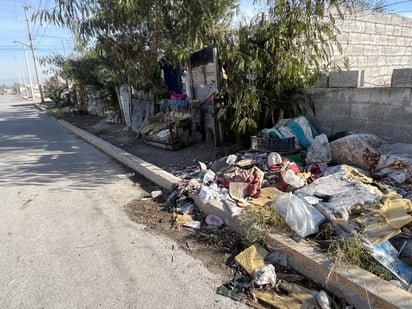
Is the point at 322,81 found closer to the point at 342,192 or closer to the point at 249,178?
the point at 249,178

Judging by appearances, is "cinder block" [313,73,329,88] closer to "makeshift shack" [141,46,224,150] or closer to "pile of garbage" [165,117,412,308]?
"pile of garbage" [165,117,412,308]

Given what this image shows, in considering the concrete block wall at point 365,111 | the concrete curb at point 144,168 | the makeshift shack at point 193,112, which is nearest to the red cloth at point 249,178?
the concrete curb at point 144,168

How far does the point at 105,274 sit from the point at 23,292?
635 mm

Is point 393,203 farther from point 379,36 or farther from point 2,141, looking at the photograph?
point 2,141

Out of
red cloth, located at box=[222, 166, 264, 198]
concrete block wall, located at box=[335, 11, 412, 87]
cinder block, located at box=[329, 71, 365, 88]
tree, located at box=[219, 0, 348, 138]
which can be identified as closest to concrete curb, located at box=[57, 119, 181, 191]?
red cloth, located at box=[222, 166, 264, 198]

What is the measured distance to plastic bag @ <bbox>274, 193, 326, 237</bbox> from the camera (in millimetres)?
2516

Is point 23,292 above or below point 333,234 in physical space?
below

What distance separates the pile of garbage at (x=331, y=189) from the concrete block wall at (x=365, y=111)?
0.23 metres

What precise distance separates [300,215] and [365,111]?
2.48m

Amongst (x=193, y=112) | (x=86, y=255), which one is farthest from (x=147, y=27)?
(x=86, y=255)

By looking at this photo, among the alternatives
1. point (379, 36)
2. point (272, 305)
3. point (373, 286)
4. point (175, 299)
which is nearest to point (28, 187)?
point (175, 299)

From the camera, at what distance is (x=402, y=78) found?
3.62 meters

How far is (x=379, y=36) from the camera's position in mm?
6582

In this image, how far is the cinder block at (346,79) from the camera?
414 centimetres
